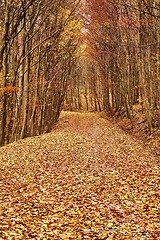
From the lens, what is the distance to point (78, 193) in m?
9.49

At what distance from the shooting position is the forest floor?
6.77 meters

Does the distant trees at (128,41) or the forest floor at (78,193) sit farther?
the distant trees at (128,41)

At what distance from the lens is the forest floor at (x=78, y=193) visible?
22.2 feet

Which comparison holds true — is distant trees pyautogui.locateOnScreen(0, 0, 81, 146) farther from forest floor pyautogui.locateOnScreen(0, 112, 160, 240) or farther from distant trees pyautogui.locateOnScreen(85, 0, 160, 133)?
forest floor pyautogui.locateOnScreen(0, 112, 160, 240)

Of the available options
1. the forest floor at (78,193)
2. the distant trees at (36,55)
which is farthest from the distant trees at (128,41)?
the forest floor at (78,193)

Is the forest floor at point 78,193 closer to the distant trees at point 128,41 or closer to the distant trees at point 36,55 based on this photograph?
the distant trees at point 36,55

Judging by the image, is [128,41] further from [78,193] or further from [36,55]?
[78,193]

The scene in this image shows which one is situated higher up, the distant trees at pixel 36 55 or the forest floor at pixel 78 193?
the distant trees at pixel 36 55

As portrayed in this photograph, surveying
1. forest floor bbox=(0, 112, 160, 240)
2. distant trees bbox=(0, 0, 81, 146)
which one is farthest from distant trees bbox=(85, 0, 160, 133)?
forest floor bbox=(0, 112, 160, 240)

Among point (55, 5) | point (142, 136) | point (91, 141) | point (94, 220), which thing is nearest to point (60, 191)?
point (94, 220)

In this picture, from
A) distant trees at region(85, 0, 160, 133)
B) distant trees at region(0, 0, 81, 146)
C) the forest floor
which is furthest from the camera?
distant trees at region(85, 0, 160, 133)

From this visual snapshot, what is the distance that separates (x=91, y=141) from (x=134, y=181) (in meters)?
9.14

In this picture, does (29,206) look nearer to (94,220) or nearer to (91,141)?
(94,220)

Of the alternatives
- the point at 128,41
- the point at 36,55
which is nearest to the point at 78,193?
the point at 36,55
